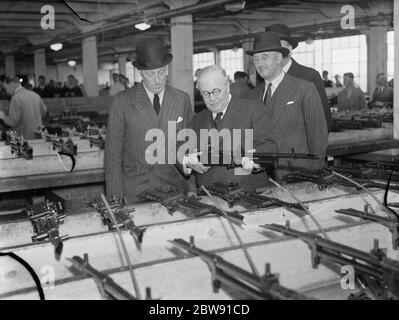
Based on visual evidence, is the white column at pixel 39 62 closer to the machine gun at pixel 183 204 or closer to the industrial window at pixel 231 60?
the industrial window at pixel 231 60

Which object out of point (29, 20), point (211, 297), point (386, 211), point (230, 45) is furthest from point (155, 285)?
point (230, 45)

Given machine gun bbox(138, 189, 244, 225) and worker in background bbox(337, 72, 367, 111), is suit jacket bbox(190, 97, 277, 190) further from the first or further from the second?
worker in background bbox(337, 72, 367, 111)

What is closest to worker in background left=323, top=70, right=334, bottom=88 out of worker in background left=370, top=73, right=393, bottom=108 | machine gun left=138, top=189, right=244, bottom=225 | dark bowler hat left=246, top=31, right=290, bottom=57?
worker in background left=370, top=73, right=393, bottom=108

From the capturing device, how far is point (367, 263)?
5.85 ft

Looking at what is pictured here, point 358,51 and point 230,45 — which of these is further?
point 230,45

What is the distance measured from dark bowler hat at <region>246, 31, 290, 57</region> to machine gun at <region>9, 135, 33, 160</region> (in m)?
2.16

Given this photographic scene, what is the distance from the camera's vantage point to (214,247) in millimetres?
2109

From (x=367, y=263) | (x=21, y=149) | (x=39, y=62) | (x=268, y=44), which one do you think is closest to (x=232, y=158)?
(x=268, y=44)

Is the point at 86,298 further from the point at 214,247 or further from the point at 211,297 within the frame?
the point at 214,247

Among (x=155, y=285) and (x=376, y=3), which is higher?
(x=376, y=3)

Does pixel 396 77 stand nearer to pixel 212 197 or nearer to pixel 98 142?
pixel 98 142

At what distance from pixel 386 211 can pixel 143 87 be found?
65.0 inches
